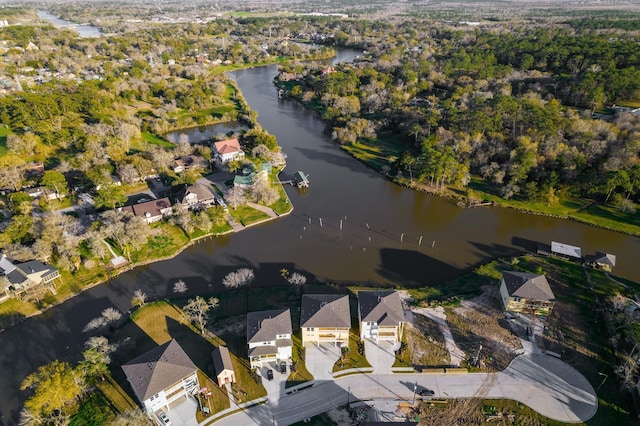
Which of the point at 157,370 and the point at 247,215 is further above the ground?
the point at 157,370

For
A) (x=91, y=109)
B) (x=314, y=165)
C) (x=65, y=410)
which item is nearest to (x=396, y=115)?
(x=314, y=165)

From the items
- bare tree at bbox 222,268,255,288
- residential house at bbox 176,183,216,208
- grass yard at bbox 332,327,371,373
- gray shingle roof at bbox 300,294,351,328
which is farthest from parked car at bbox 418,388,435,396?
residential house at bbox 176,183,216,208

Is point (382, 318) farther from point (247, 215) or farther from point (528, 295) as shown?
point (247, 215)

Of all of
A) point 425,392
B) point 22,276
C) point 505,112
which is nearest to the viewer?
point 425,392

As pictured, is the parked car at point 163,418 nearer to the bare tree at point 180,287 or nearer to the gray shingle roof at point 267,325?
the gray shingle roof at point 267,325

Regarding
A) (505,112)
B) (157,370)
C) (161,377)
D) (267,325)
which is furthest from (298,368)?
(505,112)

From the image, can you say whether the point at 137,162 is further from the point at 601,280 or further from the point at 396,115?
the point at 601,280
